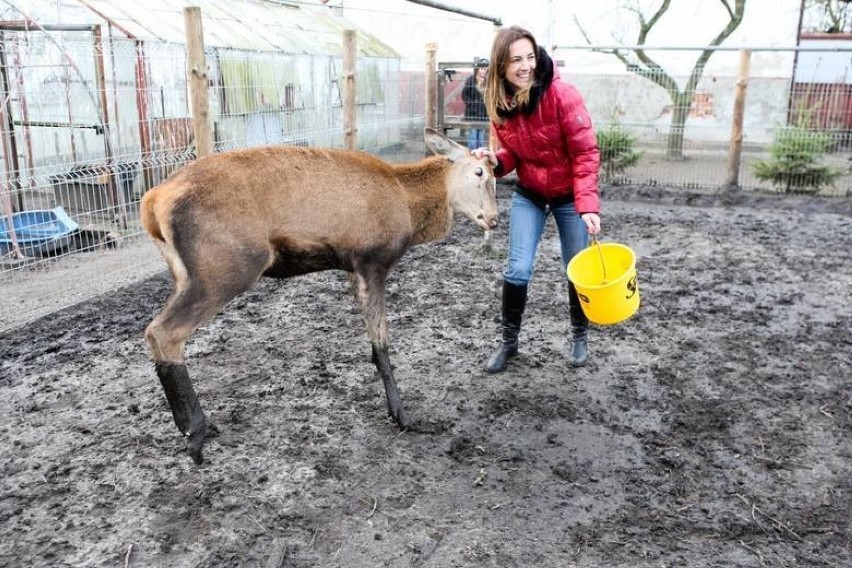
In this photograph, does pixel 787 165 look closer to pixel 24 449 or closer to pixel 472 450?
pixel 472 450

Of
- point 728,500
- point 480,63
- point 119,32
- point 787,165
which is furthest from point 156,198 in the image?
point 787,165

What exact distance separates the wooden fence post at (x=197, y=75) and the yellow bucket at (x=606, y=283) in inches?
142

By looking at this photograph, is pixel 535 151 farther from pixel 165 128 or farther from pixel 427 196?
pixel 165 128

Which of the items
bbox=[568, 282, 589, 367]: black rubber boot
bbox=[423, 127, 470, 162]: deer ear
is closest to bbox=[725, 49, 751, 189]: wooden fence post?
bbox=[568, 282, 589, 367]: black rubber boot

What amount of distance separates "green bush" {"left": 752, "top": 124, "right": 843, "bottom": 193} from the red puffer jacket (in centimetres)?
795

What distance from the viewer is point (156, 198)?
126 inches

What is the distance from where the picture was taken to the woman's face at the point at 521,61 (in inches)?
146

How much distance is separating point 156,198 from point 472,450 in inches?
72.2

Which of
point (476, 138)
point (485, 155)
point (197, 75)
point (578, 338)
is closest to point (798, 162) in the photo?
point (476, 138)

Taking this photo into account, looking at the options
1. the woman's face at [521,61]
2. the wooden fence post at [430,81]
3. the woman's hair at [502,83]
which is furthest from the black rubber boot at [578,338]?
the wooden fence post at [430,81]

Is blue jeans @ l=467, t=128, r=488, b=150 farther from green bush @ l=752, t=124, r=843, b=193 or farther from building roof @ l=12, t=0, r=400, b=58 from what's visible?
green bush @ l=752, t=124, r=843, b=193

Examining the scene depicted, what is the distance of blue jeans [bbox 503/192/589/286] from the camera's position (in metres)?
4.21

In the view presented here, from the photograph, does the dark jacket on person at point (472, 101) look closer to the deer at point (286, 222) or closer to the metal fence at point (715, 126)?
the metal fence at point (715, 126)

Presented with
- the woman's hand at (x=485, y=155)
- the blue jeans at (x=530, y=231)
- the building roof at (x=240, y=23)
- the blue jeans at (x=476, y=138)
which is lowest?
the blue jeans at (x=530, y=231)
